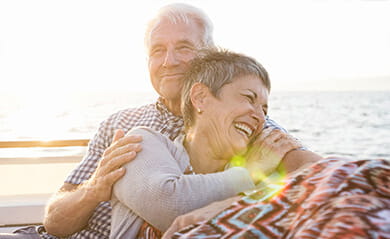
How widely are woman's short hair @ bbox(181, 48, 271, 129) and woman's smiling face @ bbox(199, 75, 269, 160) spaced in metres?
0.02

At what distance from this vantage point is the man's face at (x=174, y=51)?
1896 mm

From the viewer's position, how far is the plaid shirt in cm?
169

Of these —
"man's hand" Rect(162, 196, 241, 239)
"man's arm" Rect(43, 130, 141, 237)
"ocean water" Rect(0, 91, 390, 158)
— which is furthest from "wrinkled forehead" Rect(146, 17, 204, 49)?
"ocean water" Rect(0, 91, 390, 158)

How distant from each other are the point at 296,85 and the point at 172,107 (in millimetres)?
31895

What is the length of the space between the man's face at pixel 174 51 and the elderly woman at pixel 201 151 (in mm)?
179

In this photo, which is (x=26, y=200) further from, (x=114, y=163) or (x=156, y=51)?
(x=114, y=163)

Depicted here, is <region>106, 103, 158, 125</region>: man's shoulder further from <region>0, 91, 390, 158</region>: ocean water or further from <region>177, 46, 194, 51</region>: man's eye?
<region>0, 91, 390, 158</region>: ocean water

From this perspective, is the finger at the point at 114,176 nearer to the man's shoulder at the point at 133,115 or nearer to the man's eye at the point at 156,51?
the man's shoulder at the point at 133,115

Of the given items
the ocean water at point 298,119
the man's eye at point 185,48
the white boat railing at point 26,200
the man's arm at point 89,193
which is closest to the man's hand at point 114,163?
the man's arm at point 89,193

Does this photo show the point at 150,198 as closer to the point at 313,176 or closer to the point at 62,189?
the point at 313,176

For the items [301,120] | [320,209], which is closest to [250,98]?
[320,209]

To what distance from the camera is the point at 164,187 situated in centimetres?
114

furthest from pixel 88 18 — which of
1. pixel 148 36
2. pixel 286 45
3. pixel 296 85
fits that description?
pixel 296 85

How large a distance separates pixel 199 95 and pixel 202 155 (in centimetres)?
23
